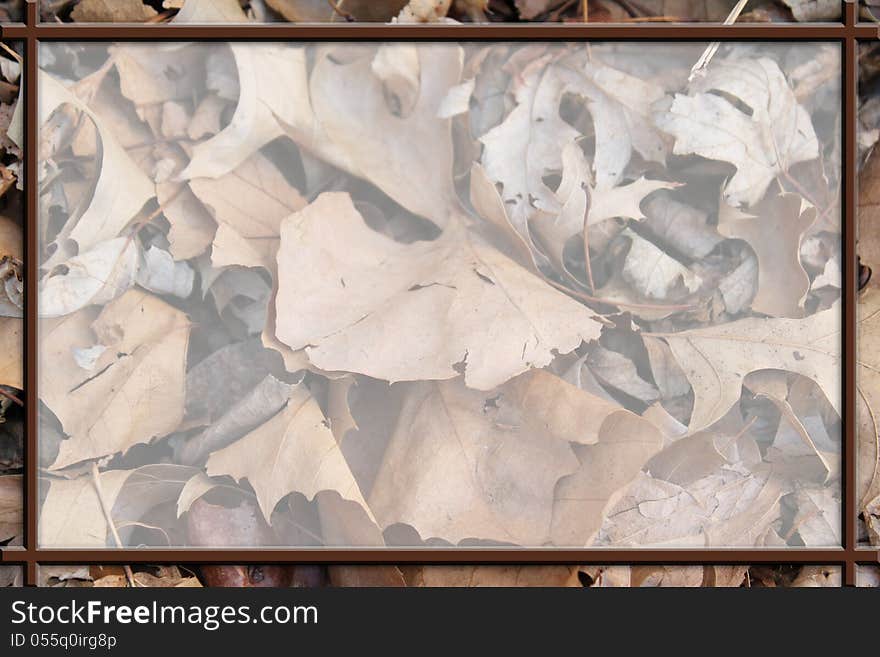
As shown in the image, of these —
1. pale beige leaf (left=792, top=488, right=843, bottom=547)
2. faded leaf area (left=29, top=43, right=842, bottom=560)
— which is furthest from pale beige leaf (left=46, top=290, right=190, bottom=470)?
pale beige leaf (left=792, top=488, right=843, bottom=547)

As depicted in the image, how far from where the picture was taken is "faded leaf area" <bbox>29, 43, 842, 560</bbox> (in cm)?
89

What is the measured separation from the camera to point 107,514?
2.97 ft

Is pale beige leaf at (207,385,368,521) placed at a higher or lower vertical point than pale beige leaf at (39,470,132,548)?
higher

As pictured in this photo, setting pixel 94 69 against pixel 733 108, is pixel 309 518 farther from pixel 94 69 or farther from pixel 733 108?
pixel 733 108

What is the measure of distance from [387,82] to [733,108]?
1.35 ft

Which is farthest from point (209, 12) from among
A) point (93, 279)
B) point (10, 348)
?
point (10, 348)

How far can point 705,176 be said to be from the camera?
91 cm

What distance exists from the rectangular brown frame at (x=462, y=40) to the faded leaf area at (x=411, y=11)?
0.06 feet

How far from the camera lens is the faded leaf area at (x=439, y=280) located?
2.91ft

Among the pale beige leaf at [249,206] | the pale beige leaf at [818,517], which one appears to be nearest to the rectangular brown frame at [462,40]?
the pale beige leaf at [818,517]

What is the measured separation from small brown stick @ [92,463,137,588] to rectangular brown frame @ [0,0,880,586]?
2 cm

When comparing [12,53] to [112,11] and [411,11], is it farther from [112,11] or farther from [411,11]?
[411,11]
